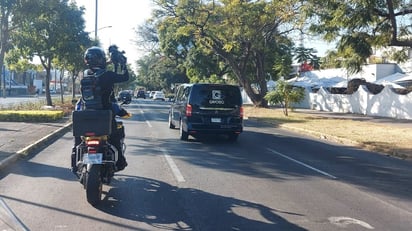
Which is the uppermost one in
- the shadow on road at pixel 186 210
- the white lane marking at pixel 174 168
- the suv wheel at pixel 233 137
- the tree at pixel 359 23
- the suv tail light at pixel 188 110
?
the tree at pixel 359 23

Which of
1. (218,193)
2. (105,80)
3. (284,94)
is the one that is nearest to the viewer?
(105,80)

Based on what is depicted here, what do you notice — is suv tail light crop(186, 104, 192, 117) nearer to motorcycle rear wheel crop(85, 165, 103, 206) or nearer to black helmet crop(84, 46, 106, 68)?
black helmet crop(84, 46, 106, 68)

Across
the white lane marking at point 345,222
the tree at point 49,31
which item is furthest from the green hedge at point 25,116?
the white lane marking at point 345,222

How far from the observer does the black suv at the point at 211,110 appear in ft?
51.2

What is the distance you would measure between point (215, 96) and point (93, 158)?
888 centimetres

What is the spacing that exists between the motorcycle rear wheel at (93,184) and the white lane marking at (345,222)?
10.6 feet

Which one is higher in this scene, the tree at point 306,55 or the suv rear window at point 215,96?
the tree at point 306,55

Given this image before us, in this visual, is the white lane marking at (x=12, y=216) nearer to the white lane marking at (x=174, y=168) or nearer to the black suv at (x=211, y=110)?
the white lane marking at (x=174, y=168)

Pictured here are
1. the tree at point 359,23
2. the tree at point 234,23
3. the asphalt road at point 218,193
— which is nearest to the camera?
the asphalt road at point 218,193

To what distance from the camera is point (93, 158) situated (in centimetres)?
727

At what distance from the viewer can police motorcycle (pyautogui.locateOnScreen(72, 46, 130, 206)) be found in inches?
285

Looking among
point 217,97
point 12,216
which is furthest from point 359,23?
point 12,216

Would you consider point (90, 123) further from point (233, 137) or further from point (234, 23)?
point (234, 23)

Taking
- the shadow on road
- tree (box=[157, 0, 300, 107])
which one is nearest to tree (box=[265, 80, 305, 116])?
tree (box=[157, 0, 300, 107])
